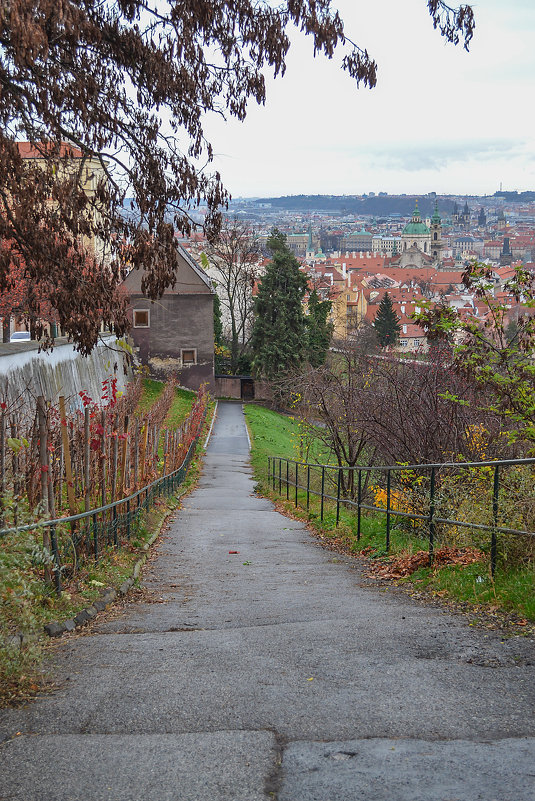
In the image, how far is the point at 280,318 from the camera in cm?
5306

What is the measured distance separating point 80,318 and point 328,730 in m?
5.00

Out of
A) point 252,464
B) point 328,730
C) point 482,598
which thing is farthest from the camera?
point 252,464

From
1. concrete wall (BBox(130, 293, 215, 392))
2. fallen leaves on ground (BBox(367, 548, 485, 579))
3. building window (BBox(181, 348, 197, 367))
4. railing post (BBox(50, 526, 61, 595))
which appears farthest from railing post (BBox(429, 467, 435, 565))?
building window (BBox(181, 348, 197, 367))

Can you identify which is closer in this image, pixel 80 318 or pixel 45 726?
pixel 45 726

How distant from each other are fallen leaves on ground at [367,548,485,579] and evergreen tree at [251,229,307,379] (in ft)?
140

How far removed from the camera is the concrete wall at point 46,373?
1664 centimetres

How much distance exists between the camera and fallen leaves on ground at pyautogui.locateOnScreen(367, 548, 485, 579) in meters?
8.29

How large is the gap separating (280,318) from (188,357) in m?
6.34

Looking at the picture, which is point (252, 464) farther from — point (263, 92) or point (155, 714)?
point (155, 714)

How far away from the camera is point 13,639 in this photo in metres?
5.35

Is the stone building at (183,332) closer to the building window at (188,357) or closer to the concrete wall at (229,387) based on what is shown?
the building window at (188,357)

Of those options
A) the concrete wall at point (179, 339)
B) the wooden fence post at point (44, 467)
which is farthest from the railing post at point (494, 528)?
the concrete wall at point (179, 339)

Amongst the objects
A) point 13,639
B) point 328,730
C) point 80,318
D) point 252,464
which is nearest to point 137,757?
point 328,730

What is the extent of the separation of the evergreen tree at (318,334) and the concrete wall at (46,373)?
86.4 feet
